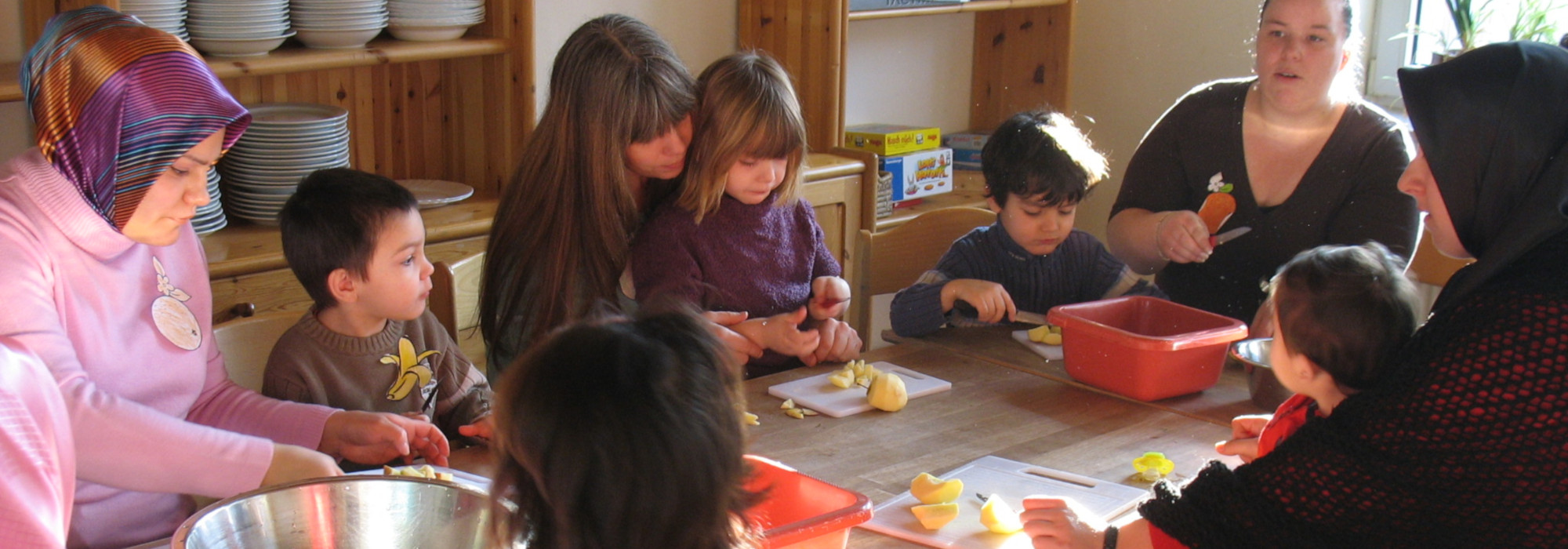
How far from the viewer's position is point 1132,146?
3.81 meters

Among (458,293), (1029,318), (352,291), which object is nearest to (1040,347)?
(1029,318)

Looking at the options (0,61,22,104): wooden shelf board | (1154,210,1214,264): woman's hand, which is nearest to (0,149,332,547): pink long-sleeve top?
(0,61,22,104): wooden shelf board

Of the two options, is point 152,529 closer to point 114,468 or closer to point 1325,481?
point 114,468

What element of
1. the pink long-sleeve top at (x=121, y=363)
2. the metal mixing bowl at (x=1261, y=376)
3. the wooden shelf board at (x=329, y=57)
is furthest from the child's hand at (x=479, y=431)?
the wooden shelf board at (x=329, y=57)

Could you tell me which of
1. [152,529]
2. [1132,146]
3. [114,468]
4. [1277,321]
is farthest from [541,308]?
[1132,146]

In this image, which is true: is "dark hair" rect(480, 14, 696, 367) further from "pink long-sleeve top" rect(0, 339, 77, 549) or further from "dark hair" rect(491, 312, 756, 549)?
"dark hair" rect(491, 312, 756, 549)

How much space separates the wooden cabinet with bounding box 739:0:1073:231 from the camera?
315 cm

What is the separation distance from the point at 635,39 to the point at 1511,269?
119 cm

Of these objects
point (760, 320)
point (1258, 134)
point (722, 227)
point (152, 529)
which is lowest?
point (152, 529)

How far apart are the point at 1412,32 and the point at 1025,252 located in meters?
1.62

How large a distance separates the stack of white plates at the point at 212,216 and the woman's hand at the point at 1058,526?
1735 mm

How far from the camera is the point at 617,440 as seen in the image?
0.79m

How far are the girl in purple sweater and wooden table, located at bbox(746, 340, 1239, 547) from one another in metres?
0.13

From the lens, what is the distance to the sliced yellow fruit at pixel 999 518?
1.31 metres
